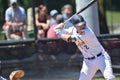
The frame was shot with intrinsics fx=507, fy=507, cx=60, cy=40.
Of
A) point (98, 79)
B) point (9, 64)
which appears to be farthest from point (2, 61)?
point (98, 79)

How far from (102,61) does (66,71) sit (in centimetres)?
271

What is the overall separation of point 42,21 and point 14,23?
2.50ft

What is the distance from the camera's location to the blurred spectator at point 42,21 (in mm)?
12656

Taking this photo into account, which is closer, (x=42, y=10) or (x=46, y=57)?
(x=46, y=57)

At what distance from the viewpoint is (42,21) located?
12.9 meters

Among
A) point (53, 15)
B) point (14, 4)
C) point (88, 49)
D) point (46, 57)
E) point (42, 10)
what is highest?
point (14, 4)

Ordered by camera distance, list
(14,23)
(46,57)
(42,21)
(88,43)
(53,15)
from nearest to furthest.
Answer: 1. (88,43)
2. (46,57)
3. (14,23)
4. (42,21)
5. (53,15)

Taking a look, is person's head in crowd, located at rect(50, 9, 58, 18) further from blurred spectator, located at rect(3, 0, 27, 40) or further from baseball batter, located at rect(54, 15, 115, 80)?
baseball batter, located at rect(54, 15, 115, 80)

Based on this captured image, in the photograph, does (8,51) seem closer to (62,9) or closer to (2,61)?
(2,61)

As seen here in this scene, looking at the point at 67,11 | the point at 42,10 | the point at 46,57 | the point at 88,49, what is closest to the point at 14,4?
the point at 42,10

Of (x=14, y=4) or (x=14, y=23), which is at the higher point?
(x=14, y=4)

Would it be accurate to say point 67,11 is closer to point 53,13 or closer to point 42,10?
point 53,13

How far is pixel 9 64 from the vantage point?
468 inches

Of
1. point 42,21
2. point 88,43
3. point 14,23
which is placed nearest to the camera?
point 88,43
